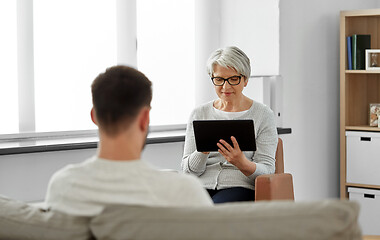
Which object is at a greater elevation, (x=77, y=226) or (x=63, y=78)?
(x=63, y=78)

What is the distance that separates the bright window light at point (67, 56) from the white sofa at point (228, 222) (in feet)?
7.60

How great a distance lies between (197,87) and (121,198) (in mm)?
2960

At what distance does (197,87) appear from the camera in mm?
4312

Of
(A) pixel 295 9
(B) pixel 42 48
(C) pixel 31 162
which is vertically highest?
(A) pixel 295 9

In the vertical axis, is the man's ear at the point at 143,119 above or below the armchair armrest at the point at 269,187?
above

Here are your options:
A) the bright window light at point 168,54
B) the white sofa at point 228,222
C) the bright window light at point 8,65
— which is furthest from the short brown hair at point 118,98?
the bright window light at point 168,54

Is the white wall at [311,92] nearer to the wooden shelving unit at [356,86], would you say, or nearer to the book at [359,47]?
the wooden shelving unit at [356,86]

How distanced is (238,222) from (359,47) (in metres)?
3.46

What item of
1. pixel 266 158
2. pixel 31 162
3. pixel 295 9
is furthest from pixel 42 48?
pixel 295 9

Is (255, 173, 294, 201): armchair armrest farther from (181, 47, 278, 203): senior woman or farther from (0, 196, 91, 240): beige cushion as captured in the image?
(0, 196, 91, 240): beige cushion

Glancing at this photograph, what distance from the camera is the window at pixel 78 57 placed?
3459mm

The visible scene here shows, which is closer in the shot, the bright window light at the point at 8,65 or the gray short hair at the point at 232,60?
the gray short hair at the point at 232,60

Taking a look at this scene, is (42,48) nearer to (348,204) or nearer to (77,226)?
(77,226)

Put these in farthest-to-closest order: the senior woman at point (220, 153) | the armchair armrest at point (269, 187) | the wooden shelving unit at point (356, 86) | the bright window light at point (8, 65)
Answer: the wooden shelving unit at point (356, 86) < the bright window light at point (8, 65) < the senior woman at point (220, 153) < the armchair armrest at point (269, 187)
